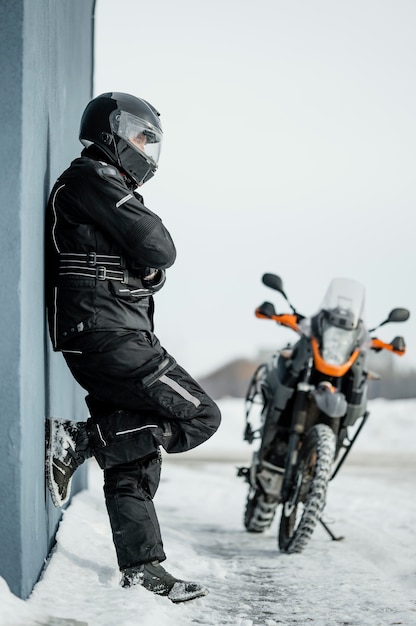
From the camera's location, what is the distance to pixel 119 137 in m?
3.85

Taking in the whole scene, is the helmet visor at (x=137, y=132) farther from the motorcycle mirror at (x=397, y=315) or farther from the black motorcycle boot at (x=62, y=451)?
the motorcycle mirror at (x=397, y=315)

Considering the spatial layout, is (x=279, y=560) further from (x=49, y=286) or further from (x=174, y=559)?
(x=49, y=286)

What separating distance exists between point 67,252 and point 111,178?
32cm

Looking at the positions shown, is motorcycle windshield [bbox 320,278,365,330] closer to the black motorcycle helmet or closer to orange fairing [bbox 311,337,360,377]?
orange fairing [bbox 311,337,360,377]

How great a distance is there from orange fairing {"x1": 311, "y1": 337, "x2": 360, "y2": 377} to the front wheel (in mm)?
286

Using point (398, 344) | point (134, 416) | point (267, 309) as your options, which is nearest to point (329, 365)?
point (267, 309)

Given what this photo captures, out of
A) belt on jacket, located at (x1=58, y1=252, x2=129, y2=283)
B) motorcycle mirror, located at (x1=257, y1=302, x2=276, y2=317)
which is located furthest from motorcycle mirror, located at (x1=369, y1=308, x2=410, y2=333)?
belt on jacket, located at (x1=58, y1=252, x2=129, y2=283)

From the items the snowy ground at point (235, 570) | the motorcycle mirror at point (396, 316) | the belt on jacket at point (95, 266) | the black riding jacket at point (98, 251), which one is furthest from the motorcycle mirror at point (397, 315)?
the belt on jacket at point (95, 266)

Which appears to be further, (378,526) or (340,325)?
(378,526)

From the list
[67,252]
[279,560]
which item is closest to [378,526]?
[279,560]

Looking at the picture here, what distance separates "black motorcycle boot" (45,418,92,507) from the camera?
12.4ft

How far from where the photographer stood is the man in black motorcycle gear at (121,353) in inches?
140

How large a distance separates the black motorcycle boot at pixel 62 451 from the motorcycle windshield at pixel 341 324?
1.63 metres

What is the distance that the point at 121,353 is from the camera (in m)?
3.55
